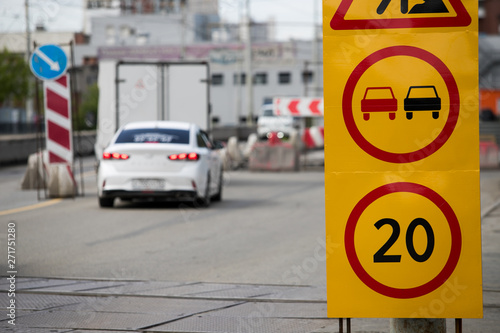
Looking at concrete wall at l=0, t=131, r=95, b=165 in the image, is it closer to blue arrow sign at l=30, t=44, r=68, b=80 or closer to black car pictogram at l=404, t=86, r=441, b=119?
blue arrow sign at l=30, t=44, r=68, b=80

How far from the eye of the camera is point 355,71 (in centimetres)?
430

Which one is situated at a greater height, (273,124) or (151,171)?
(151,171)

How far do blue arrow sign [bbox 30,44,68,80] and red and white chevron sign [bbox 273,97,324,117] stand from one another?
1226 cm

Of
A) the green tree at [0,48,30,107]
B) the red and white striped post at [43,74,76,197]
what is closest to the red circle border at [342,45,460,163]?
the red and white striped post at [43,74,76,197]

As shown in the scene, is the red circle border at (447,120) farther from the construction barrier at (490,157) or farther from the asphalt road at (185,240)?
the construction barrier at (490,157)

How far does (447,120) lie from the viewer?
13.9 ft

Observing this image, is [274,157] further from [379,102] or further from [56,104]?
Answer: [379,102]

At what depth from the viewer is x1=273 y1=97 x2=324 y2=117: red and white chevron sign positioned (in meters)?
27.6

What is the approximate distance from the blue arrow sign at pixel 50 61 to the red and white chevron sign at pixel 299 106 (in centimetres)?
1226

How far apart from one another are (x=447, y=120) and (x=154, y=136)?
11.8 m

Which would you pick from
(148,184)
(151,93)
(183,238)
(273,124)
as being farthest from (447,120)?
(273,124)

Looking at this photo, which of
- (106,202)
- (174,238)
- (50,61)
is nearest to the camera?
(174,238)

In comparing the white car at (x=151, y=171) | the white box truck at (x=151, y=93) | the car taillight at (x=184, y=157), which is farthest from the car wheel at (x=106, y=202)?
the white box truck at (x=151, y=93)

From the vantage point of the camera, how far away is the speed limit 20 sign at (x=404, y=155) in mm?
4230
